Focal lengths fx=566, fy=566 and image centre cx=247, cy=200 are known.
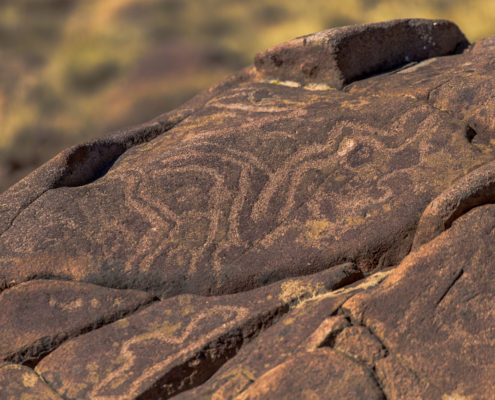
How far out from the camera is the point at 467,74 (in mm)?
2352

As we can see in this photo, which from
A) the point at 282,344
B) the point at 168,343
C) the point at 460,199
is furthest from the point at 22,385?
the point at 460,199

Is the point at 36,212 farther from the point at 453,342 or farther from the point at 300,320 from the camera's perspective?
the point at 453,342

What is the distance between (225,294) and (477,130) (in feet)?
3.69

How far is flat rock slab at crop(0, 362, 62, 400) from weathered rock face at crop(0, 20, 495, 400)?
1 centimetres

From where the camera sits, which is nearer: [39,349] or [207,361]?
[207,361]

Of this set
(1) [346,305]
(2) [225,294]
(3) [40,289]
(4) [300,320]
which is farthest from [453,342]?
(3) [40,289]

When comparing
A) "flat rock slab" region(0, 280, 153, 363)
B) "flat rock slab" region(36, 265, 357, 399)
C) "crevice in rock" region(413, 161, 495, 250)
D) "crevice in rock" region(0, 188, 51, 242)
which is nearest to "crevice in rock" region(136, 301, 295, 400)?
"flat rock slab" region(36, 265, 357, 399)

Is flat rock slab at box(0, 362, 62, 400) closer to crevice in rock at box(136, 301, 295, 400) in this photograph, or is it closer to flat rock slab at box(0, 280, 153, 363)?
flat rock slab at box(0, 280, 153, 363)

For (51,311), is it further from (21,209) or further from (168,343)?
(21,209)

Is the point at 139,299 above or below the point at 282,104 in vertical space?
below

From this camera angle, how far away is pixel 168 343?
1.63 meters

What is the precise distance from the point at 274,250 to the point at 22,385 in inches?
33.5

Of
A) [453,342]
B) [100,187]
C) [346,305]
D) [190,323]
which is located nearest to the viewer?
[453,342]

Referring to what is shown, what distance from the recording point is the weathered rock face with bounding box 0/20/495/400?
57.5 inches
